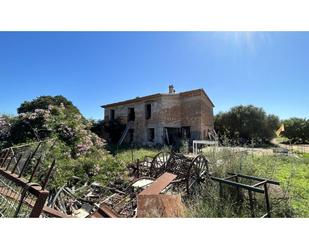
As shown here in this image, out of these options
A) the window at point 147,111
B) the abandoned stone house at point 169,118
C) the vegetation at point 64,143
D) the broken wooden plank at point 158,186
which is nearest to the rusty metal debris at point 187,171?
the broken wooden plank at point 158,186

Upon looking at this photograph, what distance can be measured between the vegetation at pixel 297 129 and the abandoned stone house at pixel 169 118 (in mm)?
11390

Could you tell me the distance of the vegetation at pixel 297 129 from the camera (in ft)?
79.5

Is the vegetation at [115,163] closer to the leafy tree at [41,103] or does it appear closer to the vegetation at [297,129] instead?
the leafy tree at [41,103]

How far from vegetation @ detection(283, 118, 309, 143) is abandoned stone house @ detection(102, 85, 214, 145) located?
1139 centimetres

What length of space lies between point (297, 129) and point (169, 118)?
15872 millimetres

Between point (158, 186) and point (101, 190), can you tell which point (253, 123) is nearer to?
point (101, 190)

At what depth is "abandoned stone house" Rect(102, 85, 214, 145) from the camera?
16594 mm

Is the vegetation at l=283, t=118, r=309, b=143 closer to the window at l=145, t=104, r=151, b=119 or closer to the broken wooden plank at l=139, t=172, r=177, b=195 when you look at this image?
the window at l=145, t=104, r=151, b=119
